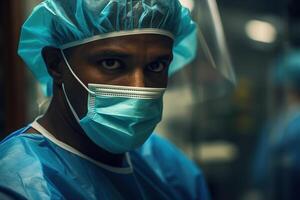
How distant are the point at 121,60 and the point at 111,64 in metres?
0.02

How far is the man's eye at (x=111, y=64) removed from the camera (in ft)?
3.60

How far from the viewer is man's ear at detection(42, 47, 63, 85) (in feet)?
3.79

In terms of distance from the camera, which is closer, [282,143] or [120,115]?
[120,115]

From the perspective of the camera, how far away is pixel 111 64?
3.60ft

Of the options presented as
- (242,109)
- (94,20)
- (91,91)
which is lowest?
(242,109)

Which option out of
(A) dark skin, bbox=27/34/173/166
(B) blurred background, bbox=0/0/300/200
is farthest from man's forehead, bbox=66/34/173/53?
(B) blurred background, bbox=0/0/300/200

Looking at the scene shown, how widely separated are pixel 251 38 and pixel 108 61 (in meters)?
1.84

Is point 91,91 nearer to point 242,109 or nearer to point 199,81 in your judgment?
point 199,81

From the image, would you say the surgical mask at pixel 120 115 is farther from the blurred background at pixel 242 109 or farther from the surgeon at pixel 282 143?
the surgeon at pixel 282 143

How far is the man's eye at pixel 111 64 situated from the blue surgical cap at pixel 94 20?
0.05m

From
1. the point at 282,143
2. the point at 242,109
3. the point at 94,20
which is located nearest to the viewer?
the point at 94,20

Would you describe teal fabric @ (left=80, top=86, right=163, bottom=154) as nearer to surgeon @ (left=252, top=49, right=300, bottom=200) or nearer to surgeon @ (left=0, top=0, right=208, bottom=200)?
surgeon @ (left=0, top=0, right=208, bottom=200)

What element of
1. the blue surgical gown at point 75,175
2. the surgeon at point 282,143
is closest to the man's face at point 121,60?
the blue surgical gown at point 75,175

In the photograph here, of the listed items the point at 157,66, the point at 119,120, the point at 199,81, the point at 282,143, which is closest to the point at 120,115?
the point at 119,120
